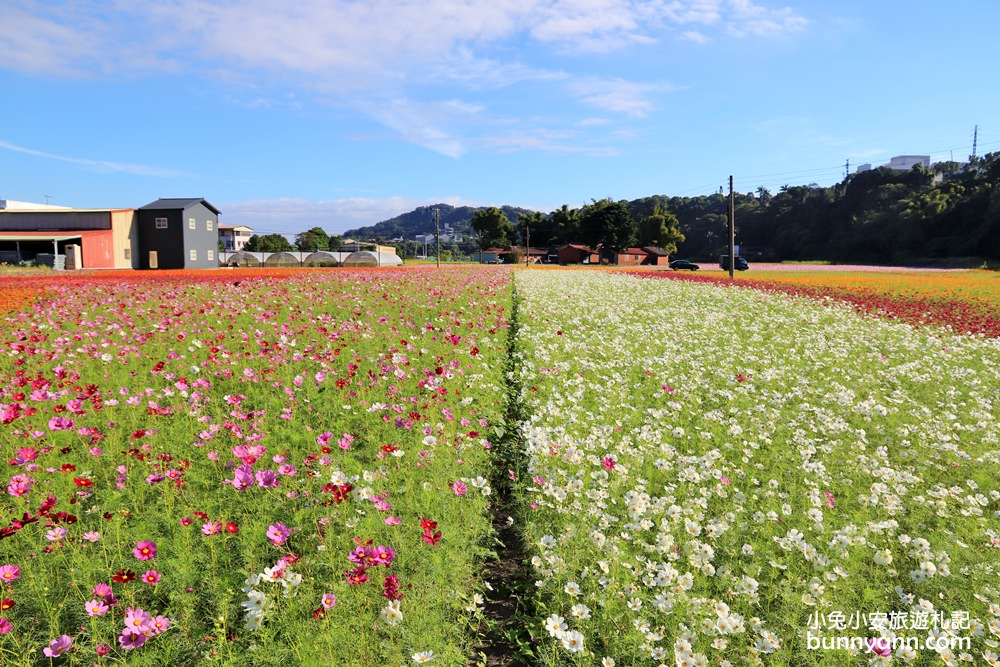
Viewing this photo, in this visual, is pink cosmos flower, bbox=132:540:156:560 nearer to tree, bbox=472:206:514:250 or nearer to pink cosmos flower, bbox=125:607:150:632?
pink cosmos flower, bbox=125:607:150:632

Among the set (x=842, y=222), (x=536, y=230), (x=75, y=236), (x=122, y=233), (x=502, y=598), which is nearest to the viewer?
(x=502, y=598)

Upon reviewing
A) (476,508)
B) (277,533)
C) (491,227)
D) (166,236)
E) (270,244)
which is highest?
(491,227)

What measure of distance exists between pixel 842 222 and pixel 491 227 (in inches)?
2594

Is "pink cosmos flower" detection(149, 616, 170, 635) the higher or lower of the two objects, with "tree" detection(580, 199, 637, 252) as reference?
lower

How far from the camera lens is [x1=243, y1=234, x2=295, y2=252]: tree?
101m

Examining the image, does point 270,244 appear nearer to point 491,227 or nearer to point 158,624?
point 491,227

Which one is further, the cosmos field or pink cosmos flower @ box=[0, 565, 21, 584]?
the cosmos field

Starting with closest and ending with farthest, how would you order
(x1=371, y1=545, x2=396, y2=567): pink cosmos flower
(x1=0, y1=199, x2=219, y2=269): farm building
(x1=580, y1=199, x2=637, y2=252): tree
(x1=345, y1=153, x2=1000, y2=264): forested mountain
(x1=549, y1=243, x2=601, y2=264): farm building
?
(x1=371, y1=545, x2=396, y2=567): pink cosmos flower
(x1=0, y1=199, x2=219, y2=269): farm building
(x1=345, y1=153, x2=1000, y2=264): forested mountain
(x1=549, y1=243, x2=601, y2=264): farm building
(x1=580, y1=199, x2=637, y2=252): tree

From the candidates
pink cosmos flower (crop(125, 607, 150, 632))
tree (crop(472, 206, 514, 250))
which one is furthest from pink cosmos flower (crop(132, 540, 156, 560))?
tree (crop(472, 206, 514, 250))

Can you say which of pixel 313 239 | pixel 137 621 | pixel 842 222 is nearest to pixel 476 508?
pixel 137 621

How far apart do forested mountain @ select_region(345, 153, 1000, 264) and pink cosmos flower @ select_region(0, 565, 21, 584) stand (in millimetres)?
76329

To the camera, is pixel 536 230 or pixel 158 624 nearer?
pixel 158 624

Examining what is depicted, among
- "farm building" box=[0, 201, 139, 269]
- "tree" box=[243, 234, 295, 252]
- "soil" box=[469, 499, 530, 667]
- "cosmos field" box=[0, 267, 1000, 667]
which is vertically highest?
"tree" box=[243, 234, 295, 252]

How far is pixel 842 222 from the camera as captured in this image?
3671 inches
